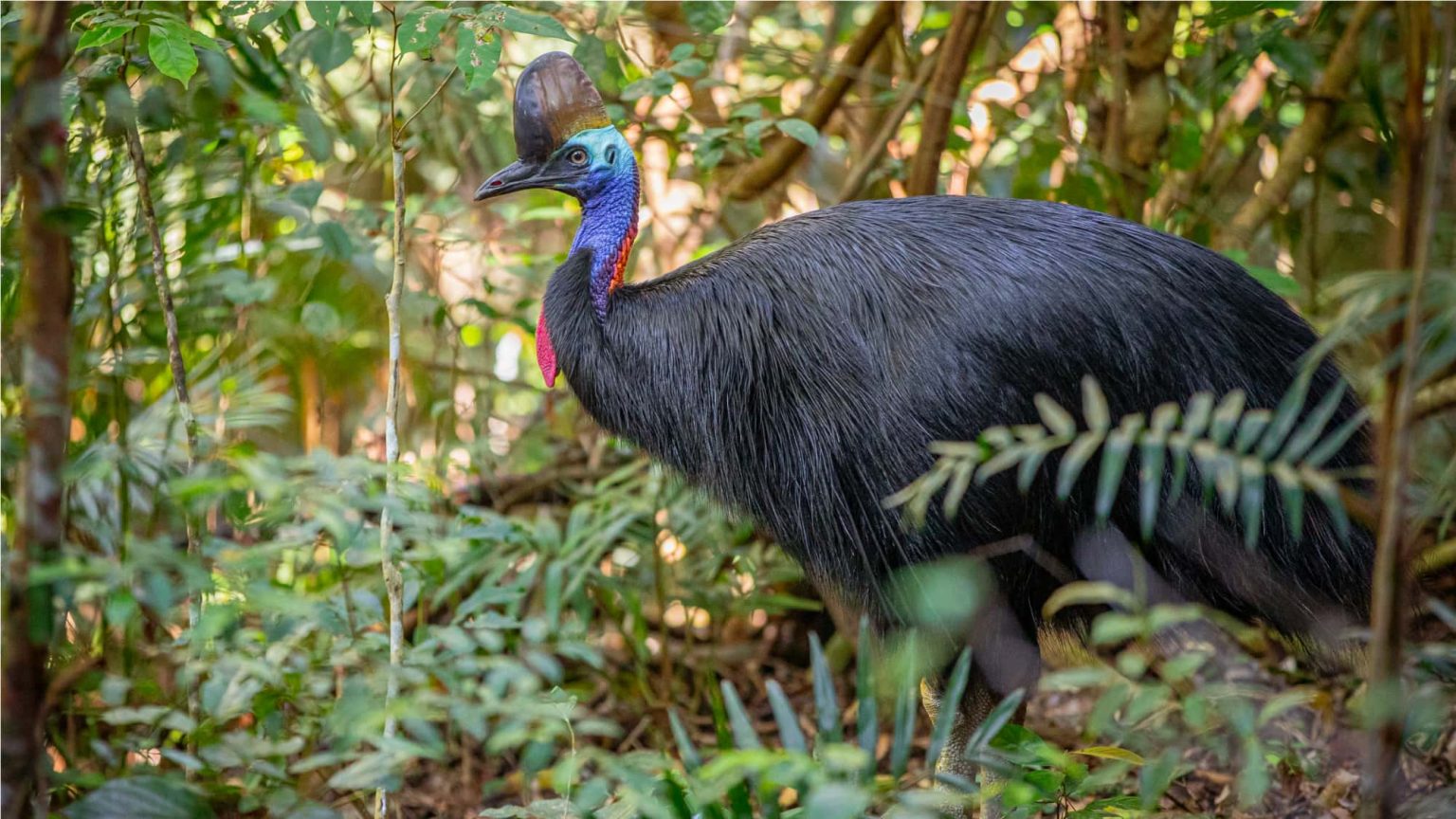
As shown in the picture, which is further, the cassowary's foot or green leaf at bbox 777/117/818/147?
green leaf at bbox 777/117/818/147

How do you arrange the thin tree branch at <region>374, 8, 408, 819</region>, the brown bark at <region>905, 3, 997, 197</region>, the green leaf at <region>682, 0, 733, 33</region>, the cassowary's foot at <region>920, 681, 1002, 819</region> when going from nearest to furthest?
the thin tree branch at <region>374, 8, 408, 819</region>
the cassowary's foot at <region>920, 681, 1002, 819</region>
the green leaf at <region>682, 0, 733, 33</region>
the brown bark at <region>905, 3, 997, 197</region>

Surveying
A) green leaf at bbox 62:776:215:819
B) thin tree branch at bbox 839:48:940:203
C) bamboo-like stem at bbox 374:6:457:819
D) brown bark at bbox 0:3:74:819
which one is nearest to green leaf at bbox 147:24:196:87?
bamboo-like stem at bbox 374:6:457:819

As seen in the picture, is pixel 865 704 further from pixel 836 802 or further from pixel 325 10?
pixel 325 10

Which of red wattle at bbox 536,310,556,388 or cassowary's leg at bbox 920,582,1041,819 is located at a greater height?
red wattle at bbox 536,310,556,388

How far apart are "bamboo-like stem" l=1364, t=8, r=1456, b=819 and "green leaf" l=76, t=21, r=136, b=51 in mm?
2090

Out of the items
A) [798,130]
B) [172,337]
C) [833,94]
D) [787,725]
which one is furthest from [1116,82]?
[787,725]

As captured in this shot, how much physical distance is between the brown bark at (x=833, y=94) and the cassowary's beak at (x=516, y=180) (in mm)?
1156

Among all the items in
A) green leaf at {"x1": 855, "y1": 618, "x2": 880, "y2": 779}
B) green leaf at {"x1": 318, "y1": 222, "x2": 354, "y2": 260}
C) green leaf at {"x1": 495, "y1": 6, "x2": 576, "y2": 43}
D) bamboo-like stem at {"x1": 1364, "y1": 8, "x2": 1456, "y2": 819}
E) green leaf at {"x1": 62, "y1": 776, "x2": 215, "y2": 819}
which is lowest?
green leaf at {"x1": 62, "y1": 776, "x2": 215, "y2": 819}

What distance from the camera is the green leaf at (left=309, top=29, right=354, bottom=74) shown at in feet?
10.6

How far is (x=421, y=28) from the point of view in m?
2.57

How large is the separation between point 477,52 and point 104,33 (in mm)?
674

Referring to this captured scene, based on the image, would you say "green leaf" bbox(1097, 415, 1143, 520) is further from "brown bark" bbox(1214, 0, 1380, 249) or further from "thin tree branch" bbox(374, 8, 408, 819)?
"brown bark" bbox(1214, 0, 1380, 249)

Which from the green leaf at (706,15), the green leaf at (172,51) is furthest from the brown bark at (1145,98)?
the green leaf at (172,51)

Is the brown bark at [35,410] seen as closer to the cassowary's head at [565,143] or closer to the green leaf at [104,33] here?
the green leaf at [104,33]
